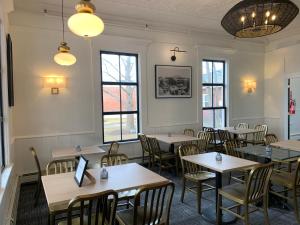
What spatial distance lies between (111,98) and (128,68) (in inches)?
32.4

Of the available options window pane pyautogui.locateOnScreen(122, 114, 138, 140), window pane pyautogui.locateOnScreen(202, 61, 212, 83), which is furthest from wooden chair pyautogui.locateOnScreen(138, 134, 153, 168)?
window pane pyautogui.locateOnScreen(202, 61, 212, 83)

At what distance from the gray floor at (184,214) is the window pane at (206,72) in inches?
144

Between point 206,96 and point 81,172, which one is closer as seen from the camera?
point 81,172

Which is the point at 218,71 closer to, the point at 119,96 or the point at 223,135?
the point at 223,135

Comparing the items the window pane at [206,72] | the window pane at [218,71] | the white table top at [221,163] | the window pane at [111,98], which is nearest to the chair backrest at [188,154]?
the white table top at [221,163]

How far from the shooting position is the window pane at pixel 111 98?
5.45m

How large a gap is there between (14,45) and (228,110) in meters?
5.60

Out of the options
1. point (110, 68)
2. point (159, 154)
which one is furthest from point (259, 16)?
point (110, 68)

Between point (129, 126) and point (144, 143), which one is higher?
point (129, 126)

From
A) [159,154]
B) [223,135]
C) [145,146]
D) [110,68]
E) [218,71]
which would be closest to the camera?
[159,154]

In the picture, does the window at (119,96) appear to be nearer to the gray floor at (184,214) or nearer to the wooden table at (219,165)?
the gray floor at (184,214)

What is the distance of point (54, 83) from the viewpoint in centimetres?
475

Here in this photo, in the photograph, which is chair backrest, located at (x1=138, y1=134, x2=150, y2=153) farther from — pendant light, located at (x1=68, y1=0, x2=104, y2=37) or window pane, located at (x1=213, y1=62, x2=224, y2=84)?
pendant light, located at (x1=68, y1=0, x2=104, y2=37)

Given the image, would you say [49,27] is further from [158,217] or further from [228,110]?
[228,110]
